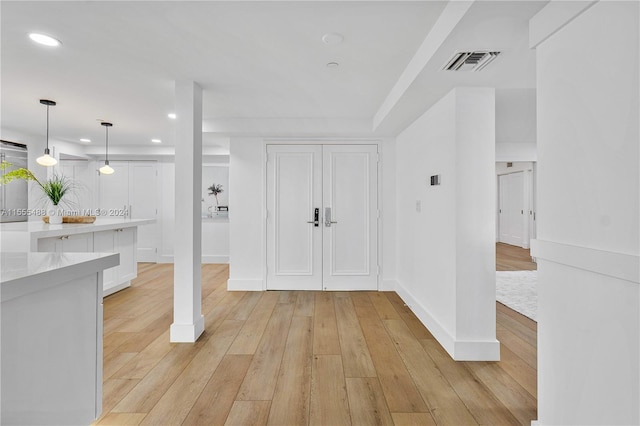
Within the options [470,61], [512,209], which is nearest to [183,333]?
[470,61]

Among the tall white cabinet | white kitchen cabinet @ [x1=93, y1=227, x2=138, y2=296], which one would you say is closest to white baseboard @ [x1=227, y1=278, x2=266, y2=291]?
white kitchen cabinet @ [x1=93, y1=227, x2=138, y2=296]

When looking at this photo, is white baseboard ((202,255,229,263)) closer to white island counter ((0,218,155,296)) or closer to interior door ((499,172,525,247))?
white island counter ((0,218,155,296))

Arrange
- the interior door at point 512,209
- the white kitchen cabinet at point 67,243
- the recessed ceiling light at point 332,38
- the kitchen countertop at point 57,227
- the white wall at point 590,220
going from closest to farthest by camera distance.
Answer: the white wall at point 590,220 < the recessed ceiling light at point 332,38 < the kitchen countertop at point 57,227 < the white kitchen cabinet at point 67,243 < the interior door at point 512,209

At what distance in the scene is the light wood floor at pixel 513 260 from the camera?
6359 millimetres

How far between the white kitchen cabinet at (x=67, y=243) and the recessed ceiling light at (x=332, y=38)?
3427 millimetres

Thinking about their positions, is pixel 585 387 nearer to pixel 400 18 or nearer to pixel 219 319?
pixel 400 18

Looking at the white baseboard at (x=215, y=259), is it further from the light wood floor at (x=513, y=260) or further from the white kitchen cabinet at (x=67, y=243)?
the light wood floor at (x=513, y=260)

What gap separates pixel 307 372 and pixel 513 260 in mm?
6637

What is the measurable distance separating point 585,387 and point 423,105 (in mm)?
2587

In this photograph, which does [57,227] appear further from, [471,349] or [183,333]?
[471,349]

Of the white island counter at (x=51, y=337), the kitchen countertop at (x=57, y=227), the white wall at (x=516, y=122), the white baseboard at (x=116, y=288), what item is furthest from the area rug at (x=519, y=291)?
the white baseboard at (x=116, y=288)

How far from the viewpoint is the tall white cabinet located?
22.4ft

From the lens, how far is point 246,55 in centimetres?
253

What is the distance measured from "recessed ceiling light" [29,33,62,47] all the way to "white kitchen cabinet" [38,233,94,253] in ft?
6.51
